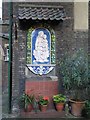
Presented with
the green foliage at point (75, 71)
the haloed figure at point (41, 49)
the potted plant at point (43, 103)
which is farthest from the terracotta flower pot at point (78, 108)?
the haloed figure at point (41, 49)

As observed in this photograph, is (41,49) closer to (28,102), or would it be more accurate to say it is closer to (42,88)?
(42,88)

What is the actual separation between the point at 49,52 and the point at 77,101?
1811mm

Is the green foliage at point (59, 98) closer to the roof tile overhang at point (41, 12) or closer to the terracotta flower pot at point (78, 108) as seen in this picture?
the terracotta flower pot at point (78, 108)

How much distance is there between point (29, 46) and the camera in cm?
831

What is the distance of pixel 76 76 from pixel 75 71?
0.15 metres

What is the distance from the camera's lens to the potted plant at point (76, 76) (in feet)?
24.4

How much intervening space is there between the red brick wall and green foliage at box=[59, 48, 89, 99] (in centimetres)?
40

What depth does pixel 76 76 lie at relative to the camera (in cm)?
741

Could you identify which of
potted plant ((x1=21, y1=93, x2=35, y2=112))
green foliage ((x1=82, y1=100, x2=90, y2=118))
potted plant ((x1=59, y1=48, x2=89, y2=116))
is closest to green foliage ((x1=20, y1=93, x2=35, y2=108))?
potted plant ((x1=21, y1=93, x2=35, y2=112))

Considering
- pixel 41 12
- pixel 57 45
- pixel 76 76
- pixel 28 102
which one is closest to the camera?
pixel 76 76

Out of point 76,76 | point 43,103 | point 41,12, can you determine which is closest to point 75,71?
point 76,76

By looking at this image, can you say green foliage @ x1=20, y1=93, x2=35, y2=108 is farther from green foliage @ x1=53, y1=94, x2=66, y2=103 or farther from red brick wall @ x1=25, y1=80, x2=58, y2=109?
green foliage @ x1=53, y1=94, x2=66, y2=103

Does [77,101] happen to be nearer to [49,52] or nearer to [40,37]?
[49,52]

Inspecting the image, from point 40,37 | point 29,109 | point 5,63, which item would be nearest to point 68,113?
point 29,109
